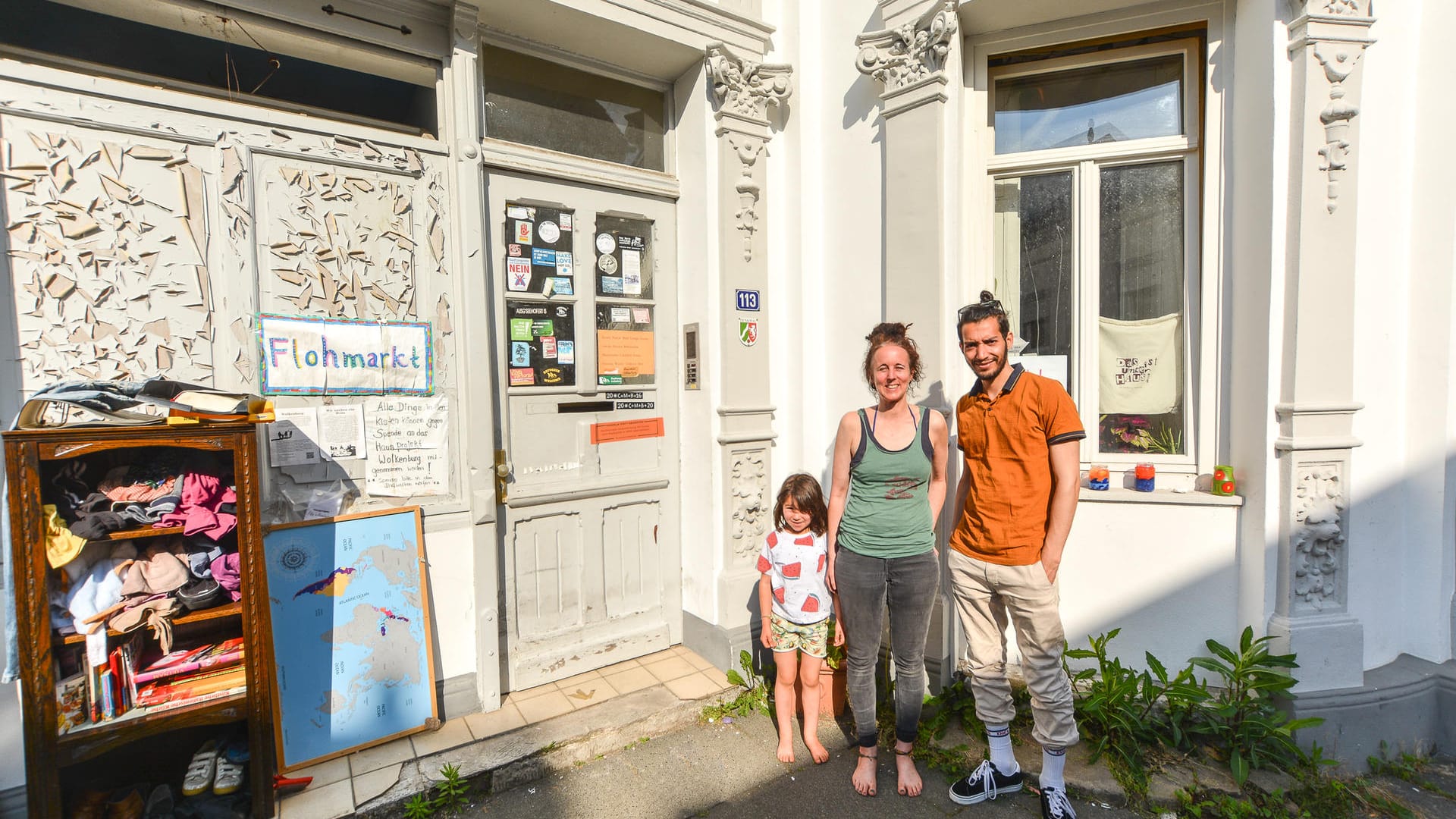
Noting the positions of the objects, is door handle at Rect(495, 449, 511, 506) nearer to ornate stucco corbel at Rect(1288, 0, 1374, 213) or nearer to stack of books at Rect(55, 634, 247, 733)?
stack of books at Rect(55, 634, 247, 733)

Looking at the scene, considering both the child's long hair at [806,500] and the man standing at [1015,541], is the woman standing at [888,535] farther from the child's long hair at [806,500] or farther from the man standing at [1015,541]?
the man standing at [1015,541]

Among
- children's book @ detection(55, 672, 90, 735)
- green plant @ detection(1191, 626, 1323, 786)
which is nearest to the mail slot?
children's book @ detection(55, 672, 90, 735)

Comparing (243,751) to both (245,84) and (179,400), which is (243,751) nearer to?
(179,400)

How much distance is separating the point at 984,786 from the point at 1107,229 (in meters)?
2.96

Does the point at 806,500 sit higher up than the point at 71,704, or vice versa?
the point at 806,500

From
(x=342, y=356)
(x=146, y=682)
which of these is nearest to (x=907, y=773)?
(x=146, y=682)

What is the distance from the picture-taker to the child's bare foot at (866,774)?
108 inches

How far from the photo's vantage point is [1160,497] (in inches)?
128

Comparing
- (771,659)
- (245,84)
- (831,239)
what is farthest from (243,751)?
(831,239)

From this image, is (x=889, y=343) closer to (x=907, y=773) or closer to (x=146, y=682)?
(x=907, y=773)

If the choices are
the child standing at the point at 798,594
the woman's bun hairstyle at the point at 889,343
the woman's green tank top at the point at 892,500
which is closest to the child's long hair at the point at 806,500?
the child standing at the point at 798,594

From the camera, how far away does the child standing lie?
9.36ft

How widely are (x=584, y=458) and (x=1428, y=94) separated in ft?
15.0

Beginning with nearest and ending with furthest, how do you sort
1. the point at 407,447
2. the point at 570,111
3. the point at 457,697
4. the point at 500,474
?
the point at 407,447
the point at 457,697
the point at 500,474
the point at 570,111
